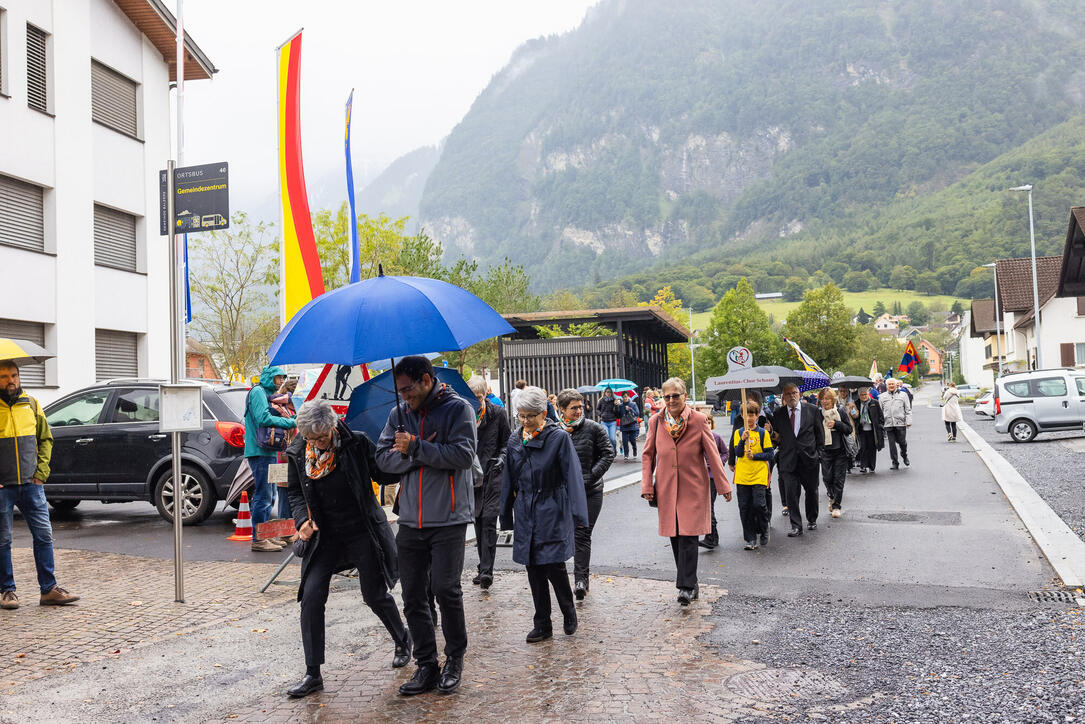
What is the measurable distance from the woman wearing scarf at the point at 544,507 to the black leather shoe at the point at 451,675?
1.02 m

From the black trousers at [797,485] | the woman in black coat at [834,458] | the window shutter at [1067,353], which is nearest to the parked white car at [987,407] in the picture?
the window shutter at [1067,353]

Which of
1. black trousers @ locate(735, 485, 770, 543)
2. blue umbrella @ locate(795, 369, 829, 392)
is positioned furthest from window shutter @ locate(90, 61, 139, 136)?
black trousers @ locate(735, 485, 770, 543)

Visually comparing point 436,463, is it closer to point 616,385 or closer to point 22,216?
point 22,216

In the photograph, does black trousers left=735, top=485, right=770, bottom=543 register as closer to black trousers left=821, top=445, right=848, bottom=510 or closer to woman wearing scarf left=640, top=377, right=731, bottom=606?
woman wearing scarf left=640, top=377, right=731, bottom=606

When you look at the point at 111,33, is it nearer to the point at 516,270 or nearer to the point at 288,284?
the point at 288,284

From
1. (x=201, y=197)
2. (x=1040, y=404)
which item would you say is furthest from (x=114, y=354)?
(x=1040, y=404)

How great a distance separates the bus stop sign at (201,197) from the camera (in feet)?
27.4

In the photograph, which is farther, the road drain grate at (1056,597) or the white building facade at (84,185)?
the white building facade at (84,185)

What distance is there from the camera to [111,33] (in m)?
22.2

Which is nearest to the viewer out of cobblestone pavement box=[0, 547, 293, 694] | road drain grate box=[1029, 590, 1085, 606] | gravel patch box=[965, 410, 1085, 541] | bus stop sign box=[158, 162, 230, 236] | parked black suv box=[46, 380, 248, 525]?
cobblestone pavement box=[0, 547, 293, 694]

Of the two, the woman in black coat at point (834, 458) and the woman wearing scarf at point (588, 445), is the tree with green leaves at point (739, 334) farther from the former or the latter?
the woman wearing scarf at point (588, 445)

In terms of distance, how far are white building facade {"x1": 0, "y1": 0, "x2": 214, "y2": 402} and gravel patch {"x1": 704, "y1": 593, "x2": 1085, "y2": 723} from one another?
15.1 metres

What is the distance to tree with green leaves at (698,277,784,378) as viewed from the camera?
64000 mm

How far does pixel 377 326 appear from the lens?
5.55 m
